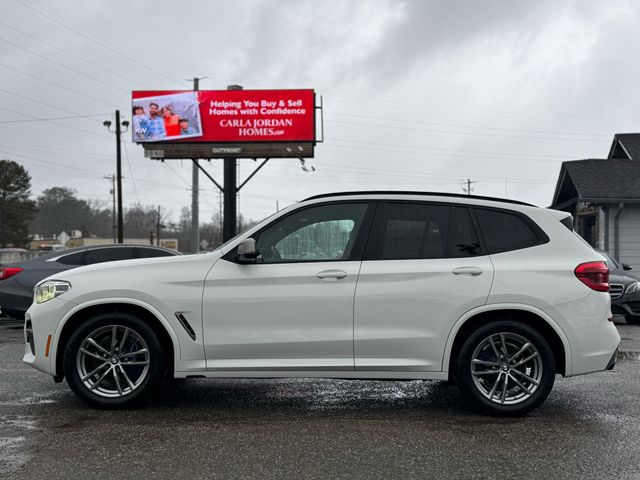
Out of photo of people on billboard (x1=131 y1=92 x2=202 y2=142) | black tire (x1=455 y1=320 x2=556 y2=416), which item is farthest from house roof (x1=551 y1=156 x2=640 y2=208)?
photo of people on billboard (x1=131 y1=92 x2=202 y2=142)

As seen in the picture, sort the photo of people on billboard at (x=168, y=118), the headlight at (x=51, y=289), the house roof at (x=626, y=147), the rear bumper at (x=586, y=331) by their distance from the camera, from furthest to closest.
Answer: the photo of people on billboard at (x=168, y=118), the house roof at (x=626, y=147), the headlight at (x=51, y=289), the rear bumper at (x=586, y=331)

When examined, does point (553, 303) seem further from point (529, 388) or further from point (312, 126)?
point (312, 126)

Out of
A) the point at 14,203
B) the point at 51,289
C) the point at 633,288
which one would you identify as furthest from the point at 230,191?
the point at 14,203

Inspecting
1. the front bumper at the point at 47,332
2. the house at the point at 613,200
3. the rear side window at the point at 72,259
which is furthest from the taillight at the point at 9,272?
the house at the point at 613,200

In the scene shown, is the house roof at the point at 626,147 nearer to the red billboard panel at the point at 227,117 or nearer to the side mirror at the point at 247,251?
the red billboard panel at the point at 227,117

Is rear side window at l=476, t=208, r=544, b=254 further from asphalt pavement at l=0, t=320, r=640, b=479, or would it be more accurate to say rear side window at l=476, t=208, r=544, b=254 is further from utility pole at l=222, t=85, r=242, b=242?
utility pole at l=222, t=85, r=242, b=242

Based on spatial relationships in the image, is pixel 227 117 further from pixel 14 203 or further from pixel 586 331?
pixel 14 203

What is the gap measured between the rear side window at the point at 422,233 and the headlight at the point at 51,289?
257 cm

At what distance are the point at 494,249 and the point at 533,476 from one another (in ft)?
6.51

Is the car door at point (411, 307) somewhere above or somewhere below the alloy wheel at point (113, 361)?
above

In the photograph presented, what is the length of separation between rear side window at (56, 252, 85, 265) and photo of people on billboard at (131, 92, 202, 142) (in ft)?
57.6

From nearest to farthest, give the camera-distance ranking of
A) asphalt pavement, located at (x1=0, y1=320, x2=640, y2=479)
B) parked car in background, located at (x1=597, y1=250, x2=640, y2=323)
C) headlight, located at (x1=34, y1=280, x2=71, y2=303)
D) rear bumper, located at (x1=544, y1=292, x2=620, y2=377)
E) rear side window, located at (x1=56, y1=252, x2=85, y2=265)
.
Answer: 1. asphalt pavement, located at (x1=0, y1=320, x2=640, y2=479)
2. rear bumper, located at (x1=544, y1=292, x2=620, y2=377)
3. headlight, located at (x1=34, y1=280, x2=71, y2=303)
4. rear side window, located at (x1=56, y1=252, x2=85, y2=265)
5. parked car in background, located at (x1=597, y1=250, x2=640, y2=323)

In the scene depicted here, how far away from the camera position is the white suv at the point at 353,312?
200 inches

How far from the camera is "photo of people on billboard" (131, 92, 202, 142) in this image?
92.1ft
